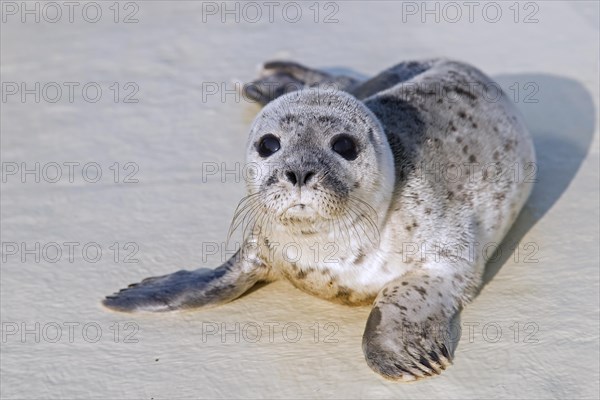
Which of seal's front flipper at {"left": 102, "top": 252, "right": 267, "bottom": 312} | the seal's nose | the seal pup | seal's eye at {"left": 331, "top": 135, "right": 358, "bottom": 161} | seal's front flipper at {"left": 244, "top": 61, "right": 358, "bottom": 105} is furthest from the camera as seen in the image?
seal's front flipper at {"left": 244, "top": 61, "right": 358, "bottom": 105}

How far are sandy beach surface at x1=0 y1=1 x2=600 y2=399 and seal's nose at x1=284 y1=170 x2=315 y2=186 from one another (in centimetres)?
71

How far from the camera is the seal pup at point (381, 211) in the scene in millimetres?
3771

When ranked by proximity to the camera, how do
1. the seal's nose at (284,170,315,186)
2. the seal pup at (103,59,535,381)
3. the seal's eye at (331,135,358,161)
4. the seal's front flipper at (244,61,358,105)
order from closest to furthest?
the seal's nose at (284,170,315,186) → the seal pup at (103,59,535,381) → the seal's eye at (331,135,358,161) → the seal's front flipper at (244,61,358,105)

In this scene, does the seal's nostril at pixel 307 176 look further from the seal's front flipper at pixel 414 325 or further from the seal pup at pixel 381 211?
the seal's front flipper at pixel 414 325

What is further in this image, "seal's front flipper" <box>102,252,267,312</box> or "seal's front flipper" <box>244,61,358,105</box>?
"seal's front flipper" <box>244,61,358,105</box>

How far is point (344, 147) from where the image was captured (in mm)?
3891

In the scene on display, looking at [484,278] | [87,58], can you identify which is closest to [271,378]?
[484,278]

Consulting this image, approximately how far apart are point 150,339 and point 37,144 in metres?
2.32

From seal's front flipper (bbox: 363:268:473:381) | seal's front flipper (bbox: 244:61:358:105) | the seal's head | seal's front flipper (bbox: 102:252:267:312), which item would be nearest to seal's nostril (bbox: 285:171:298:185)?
the seal's head

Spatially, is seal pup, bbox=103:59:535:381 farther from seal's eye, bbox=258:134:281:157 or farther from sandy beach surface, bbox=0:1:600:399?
sandy beach surface, bbox=0:1:600:399

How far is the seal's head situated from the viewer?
3705 millimetres

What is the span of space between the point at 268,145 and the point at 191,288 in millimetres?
775

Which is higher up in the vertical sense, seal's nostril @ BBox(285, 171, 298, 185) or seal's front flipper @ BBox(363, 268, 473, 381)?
seal's nostril @ BBox(285, 171, 298, 185)

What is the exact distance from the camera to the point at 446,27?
7.43 m
